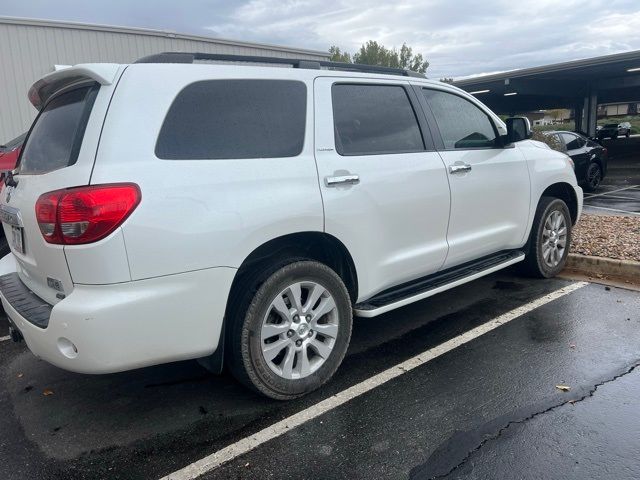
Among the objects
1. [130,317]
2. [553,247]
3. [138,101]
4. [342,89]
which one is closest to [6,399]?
[130,317]

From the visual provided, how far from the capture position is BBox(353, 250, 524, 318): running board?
3.54 m

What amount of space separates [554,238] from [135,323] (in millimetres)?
4344

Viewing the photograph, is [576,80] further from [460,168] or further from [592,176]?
[460,168]

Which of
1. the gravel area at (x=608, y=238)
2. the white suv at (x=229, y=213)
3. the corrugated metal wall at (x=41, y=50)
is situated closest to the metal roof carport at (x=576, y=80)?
the gravel area at (x=608, y=238)

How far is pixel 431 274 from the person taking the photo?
13.4 ft

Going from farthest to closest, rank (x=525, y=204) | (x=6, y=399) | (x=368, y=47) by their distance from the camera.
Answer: (x=368, y=47)
(x=525, y=204)
(x=6, y=399)

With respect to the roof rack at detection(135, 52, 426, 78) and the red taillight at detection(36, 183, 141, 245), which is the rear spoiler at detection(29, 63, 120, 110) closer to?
the roof rack at detection(135, 52, 426, 78)

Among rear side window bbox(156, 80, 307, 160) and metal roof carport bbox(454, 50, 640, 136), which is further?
metal roof carport bbox(454, 50, 640, 136)

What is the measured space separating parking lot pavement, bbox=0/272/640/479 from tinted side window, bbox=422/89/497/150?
1530 millimetres

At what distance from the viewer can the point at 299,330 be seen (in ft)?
10.3

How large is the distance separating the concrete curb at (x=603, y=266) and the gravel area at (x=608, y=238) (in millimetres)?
160

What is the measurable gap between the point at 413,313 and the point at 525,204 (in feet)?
4.81

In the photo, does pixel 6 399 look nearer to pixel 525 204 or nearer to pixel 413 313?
pixel 413 313

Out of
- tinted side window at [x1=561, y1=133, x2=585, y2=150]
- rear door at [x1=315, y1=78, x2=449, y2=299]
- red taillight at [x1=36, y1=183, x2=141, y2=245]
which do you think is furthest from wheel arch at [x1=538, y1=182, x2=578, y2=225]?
tinted side window at [x1=561, y1=133, x2=585, y2=150]
